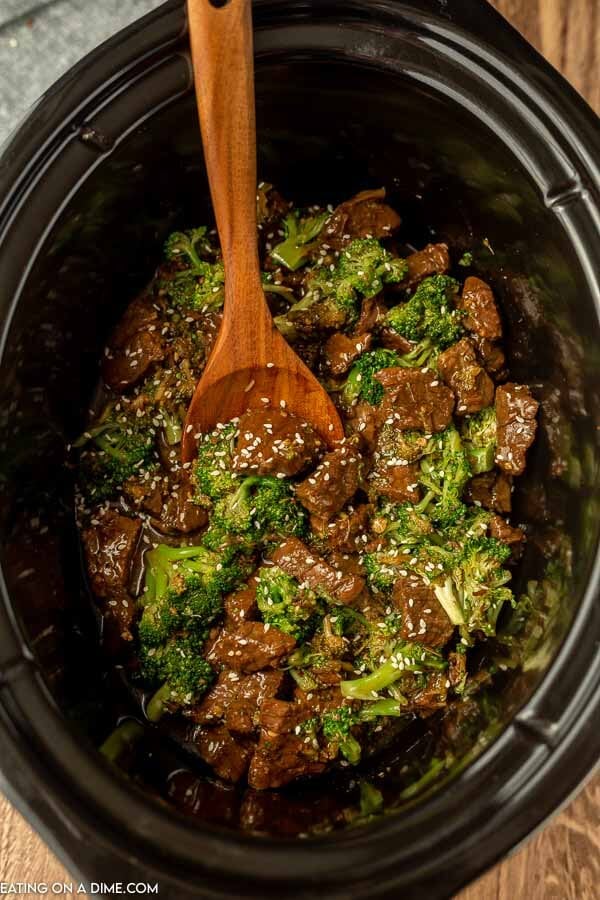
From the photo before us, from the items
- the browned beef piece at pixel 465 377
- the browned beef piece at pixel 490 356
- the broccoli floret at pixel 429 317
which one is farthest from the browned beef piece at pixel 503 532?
the broccoli floret at pixel 429 317

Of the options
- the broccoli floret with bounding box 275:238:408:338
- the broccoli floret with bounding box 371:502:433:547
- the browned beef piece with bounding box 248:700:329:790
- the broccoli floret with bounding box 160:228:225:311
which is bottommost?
the browned beef piece with bounding box 248:700:329:790

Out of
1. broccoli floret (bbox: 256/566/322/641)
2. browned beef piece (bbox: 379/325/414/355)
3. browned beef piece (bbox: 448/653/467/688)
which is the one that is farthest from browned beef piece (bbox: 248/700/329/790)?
browned beef piece (bbox: 379/325/414/355)

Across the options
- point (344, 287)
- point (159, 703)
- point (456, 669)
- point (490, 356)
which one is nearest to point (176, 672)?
point (159, 703)

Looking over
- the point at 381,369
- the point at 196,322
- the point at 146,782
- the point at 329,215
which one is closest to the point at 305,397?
the point at 381,369

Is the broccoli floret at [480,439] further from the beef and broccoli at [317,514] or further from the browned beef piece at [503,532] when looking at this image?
the browned beef piece at [503,532]

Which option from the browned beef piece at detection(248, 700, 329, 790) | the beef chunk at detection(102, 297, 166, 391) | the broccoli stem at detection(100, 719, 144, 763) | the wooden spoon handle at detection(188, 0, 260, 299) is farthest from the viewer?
the beef chunk at detection(102, 297, 166, 391)

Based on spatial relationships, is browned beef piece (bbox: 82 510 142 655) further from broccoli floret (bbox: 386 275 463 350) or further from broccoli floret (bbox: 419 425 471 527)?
broccoli floret (bbox: 386 275 463 350)

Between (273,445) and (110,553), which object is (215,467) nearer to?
(273,445)
